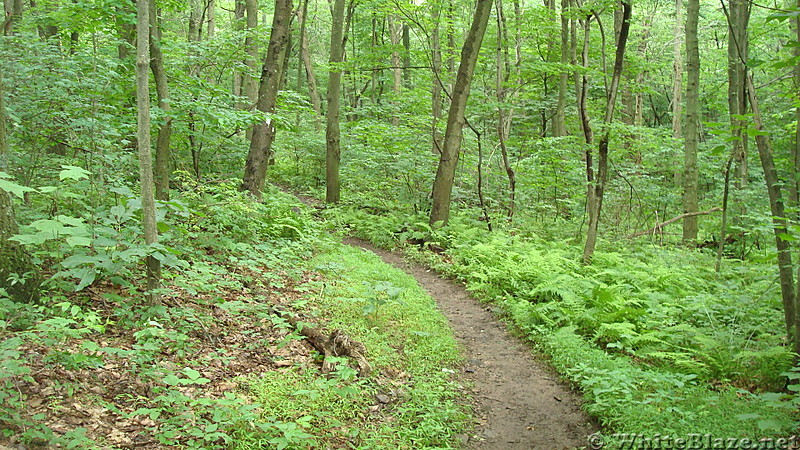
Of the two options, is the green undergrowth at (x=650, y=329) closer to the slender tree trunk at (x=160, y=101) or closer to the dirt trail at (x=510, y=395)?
the dirt trail at (x=510, y=395)

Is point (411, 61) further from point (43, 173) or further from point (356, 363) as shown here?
point (356, 363)

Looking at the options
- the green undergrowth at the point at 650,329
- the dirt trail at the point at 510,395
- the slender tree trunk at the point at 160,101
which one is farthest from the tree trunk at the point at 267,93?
the dirt trail at the point at 510,395

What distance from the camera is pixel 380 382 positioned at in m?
5.27

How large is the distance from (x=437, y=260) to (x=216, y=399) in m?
7.21

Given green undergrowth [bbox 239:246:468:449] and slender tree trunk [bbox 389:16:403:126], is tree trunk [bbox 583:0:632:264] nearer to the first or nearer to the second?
green undergrowth [bbox 239:246:468:449]

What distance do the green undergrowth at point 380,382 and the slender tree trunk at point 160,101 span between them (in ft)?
9.78

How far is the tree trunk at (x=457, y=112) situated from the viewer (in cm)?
1166

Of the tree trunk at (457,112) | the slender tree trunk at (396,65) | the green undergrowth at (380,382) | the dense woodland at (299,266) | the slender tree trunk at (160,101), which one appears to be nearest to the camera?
the dense woodland at (299,266)

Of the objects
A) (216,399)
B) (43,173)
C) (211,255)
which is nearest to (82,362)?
(216,399)

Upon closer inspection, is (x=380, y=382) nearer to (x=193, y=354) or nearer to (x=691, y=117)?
(x=193, y=354)

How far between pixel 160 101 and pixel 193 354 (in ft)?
13.8

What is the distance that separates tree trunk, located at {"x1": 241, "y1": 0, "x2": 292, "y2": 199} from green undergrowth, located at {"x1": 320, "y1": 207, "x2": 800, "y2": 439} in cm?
414

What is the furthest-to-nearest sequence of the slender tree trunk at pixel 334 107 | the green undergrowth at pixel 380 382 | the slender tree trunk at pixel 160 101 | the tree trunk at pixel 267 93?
the slender tree trunk at pixel 334 107, the tree trunk at pixel 267 93, the slender tree trunk at pixel 160 101, the green undergrowth at pixel 380 382

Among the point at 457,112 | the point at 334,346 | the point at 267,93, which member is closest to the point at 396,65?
the point at 457,112
